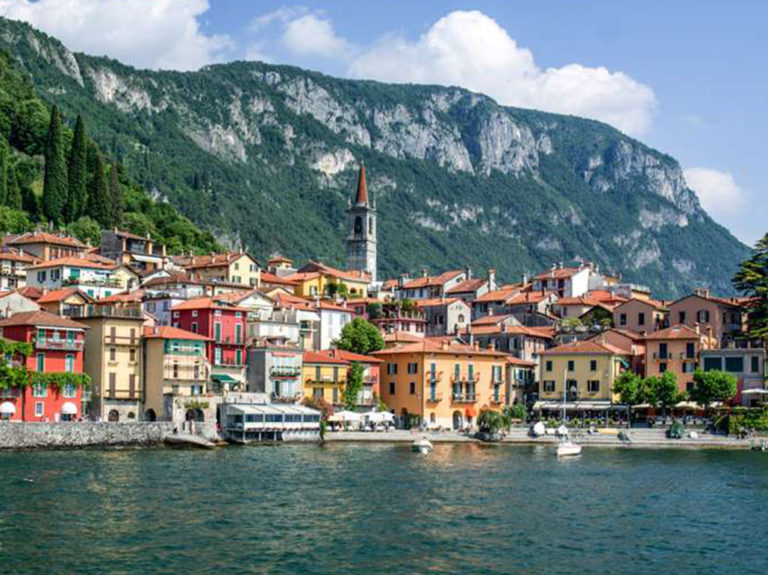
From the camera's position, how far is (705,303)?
114250 millimetres

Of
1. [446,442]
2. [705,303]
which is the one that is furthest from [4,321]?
[705,303]

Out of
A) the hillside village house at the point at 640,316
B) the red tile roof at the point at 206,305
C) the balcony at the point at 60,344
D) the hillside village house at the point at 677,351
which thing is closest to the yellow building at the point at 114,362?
the balcony at the point at 60,344

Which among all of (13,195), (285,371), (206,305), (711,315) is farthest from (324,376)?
(13,195)

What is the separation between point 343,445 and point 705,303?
4410 centimetres

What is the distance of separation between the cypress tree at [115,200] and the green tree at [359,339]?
4619cm

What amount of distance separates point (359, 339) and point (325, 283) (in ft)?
99.4

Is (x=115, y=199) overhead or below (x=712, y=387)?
overhead

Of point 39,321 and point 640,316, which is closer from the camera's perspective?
point 39,321

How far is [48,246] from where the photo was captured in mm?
124062

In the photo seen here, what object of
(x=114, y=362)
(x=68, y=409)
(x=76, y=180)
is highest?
(x=76, y=180)

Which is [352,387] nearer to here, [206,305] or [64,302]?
[206,305]

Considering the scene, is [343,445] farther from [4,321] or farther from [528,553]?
[528,553]

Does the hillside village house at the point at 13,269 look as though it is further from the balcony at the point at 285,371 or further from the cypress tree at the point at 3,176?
the balcony at the point at 285,371

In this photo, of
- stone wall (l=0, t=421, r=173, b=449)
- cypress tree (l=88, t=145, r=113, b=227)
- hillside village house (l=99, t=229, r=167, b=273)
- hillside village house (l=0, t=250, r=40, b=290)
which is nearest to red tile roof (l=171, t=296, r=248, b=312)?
stone wall (l=0, t=421, r=173, b=449)
